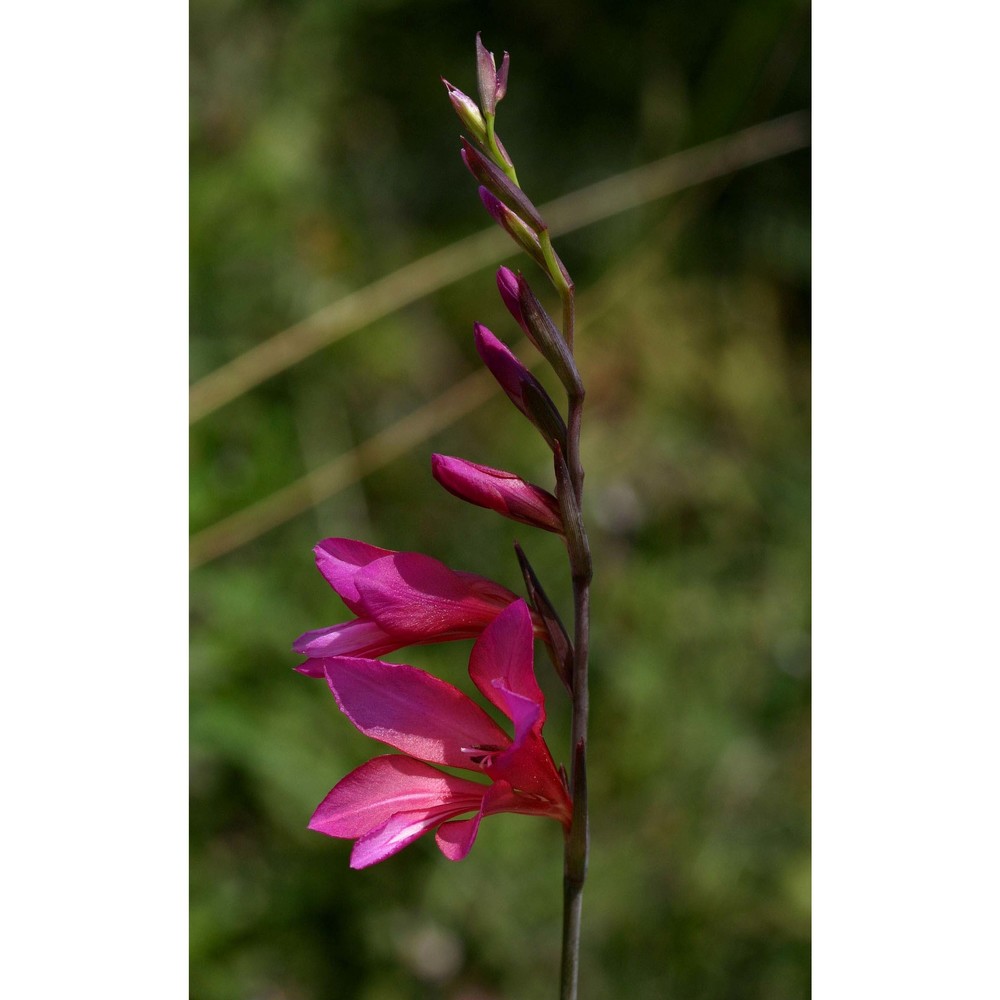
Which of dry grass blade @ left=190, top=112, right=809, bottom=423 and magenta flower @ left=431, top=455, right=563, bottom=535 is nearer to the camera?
magenta flower @ left=431, top=455, right=563, bottom=535

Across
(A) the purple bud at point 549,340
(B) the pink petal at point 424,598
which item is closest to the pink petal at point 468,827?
(B) the pink petal at point 424,598

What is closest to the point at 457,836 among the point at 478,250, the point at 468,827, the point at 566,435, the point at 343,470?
the point at 468,827

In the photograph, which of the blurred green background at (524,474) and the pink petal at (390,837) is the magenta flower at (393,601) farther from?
the blurred green background at (524,474)

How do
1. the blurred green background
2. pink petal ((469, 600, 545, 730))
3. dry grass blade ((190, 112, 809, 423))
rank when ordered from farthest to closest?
dry grass blade ((190, 112, 809, 423)), the blurred green background, pink petal ((469, 600, 545, 730))

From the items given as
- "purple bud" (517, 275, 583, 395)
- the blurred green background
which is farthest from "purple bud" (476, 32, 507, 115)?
the blurred green background

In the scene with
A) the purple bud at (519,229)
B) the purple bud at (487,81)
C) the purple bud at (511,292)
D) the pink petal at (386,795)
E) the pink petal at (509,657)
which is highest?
the purple bud at (487,81)

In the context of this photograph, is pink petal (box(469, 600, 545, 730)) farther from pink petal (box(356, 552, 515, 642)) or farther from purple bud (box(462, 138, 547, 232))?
purple bud (box(462, 138, 547, 232))
